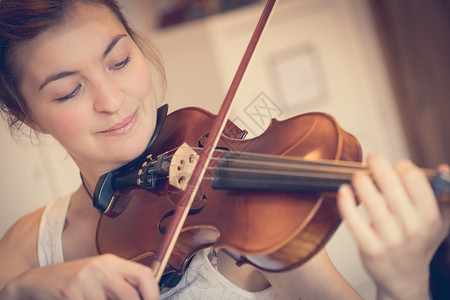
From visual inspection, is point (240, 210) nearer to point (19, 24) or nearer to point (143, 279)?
point (143, 279)

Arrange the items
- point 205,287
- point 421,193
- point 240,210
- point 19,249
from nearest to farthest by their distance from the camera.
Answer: point 421,193 → point 240,210 → point 205,287 → point 19,249

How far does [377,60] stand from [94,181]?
1.73 metres

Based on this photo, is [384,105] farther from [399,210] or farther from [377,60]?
[399,210]

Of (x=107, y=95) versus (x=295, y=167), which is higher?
(x=107, y=95)

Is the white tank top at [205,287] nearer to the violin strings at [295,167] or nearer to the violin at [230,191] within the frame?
the violin at [230,191]

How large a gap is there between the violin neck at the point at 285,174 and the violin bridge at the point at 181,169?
0.04 meters

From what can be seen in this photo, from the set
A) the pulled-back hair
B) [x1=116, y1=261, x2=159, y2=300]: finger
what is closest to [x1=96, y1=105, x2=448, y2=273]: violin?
[x1=116, y1=261, x2=159, y2=300]: finger

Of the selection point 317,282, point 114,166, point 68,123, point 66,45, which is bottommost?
point 317,282

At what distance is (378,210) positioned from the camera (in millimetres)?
366

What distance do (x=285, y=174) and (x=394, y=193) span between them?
0.13m

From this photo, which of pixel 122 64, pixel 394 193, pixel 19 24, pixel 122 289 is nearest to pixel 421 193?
pixel 394 193

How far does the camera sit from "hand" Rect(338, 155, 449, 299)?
36 cm

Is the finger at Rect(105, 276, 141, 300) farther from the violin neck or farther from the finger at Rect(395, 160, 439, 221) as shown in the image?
the finger at Rect(395, 160, 439, 221)

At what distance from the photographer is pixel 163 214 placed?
0.60 m
